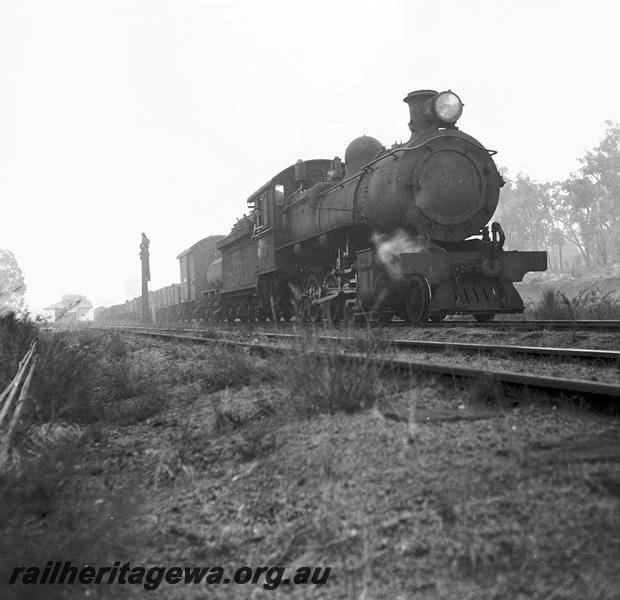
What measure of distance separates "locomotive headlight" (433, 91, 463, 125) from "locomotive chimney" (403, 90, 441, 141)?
0.39 ft

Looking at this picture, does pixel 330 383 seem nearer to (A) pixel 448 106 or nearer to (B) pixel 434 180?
(B) pixel 434 180

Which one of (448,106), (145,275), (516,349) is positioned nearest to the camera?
(516,349)

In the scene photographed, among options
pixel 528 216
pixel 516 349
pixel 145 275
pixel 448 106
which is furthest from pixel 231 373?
pixel 528 216

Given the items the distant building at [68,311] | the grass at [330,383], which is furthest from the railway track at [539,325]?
the grass at [330,383]

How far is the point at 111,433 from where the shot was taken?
12.8 feet

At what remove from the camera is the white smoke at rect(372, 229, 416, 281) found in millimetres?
9516

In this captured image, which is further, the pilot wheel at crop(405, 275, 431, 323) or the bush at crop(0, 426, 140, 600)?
the pilot wheel at crop(405, 275, 431, 323)

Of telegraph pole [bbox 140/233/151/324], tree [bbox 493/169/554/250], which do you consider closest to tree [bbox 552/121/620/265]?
tree [bbox 493/169/554/250]

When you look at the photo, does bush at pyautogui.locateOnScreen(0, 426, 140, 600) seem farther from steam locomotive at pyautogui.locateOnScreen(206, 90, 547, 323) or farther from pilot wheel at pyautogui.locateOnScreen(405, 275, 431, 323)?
pilot wheel at pyautogui.locateOnScreen(405, 275, 431, 323)

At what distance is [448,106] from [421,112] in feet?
1.55

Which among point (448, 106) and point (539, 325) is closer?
point (539, 325)

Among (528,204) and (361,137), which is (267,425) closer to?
(361,137)

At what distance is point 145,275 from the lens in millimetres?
34750

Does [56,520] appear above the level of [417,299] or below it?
below
